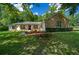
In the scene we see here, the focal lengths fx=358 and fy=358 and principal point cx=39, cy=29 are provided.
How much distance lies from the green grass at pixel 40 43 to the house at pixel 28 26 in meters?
0.06

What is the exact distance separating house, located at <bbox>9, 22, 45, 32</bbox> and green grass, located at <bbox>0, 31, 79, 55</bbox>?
6cm

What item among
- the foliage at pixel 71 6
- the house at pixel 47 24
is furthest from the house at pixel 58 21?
the foliage at pixel 71 6

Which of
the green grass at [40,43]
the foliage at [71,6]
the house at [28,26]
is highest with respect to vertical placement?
the foliage at [71,6]

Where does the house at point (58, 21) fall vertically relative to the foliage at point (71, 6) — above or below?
below

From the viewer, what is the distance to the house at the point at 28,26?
4.20m

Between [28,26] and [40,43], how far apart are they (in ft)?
0.80

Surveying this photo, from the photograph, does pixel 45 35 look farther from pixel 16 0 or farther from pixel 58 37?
pixel 16 0

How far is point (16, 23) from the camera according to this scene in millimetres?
4207

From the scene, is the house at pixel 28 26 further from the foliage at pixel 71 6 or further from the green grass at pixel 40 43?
the foliage at pixel 71 6

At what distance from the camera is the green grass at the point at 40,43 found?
4191 millimetres

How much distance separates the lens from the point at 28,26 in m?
4.21

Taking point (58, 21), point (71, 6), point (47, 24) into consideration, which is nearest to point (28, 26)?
point (47, 24)

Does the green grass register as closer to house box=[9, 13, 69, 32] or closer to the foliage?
house box=[9, 13, 69, 32]
